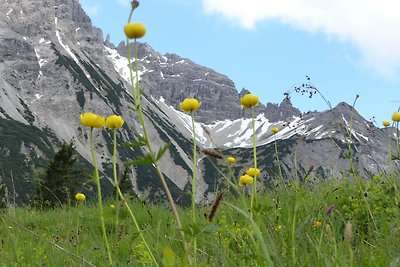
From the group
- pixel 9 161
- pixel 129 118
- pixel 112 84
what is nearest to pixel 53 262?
pixel 9 161

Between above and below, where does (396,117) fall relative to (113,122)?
above

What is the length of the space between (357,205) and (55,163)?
97.8 ft

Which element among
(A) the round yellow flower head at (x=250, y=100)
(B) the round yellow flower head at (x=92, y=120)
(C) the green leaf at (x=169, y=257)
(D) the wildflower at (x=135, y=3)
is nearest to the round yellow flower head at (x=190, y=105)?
(A) the round yellow flower head at (x=250, y=100)

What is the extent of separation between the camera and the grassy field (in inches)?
79.4

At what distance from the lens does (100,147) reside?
147m

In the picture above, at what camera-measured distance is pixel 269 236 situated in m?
2.09

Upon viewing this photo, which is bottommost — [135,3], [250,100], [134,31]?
[250,100]

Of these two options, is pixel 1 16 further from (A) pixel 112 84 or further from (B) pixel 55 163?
(B) pixel 55 163

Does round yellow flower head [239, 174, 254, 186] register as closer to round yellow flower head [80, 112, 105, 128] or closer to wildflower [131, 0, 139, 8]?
round yellow flower head [80, 112, 105, 128]

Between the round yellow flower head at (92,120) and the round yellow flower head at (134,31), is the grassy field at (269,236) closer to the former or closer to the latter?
the round yellow flower head at (92,120)

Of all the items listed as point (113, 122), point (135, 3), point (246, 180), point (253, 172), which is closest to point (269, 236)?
point (253, 172)

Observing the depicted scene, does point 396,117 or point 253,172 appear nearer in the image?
point 253,172

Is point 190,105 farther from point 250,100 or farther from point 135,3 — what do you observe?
point 135,3

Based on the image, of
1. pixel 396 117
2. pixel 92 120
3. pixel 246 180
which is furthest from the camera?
pixel 396 117
